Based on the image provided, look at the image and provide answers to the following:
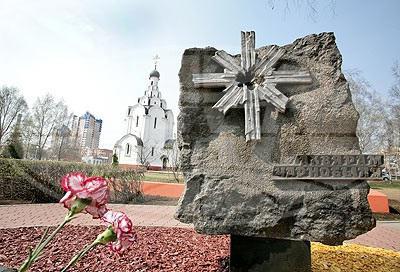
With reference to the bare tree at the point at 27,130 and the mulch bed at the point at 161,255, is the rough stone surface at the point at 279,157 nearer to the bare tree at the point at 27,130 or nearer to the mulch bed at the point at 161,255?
the mulch bed at the point at 161,255

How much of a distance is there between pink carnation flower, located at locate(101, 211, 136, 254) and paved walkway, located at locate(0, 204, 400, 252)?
6439 mm

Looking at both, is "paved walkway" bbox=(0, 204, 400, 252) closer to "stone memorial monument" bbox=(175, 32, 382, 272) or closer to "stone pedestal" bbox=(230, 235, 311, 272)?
"stone pedestal" bbox=(230, 235, 311, 272)

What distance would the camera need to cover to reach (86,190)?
1106 mm

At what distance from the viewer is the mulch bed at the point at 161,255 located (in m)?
3.74

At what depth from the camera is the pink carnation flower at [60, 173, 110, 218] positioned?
1106mm

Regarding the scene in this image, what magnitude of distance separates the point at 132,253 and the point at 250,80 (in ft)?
9.62

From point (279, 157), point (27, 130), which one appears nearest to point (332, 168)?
point (279, 157)

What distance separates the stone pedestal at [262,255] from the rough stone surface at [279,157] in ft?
1.17

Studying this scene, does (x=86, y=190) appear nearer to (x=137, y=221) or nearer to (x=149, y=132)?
(x=137, y=221)

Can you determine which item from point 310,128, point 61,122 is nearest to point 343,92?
point 310,128

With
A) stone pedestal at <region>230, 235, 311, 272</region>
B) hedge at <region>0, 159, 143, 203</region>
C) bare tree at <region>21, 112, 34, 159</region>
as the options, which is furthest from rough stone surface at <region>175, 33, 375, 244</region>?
bare tree at <region>21, 112, 34, 159</region>

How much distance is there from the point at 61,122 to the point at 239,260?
38525mm

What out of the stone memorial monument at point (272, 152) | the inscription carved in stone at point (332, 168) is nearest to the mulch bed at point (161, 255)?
the stone memorial monument at point (272, 152)

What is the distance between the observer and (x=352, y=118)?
2643 mm
